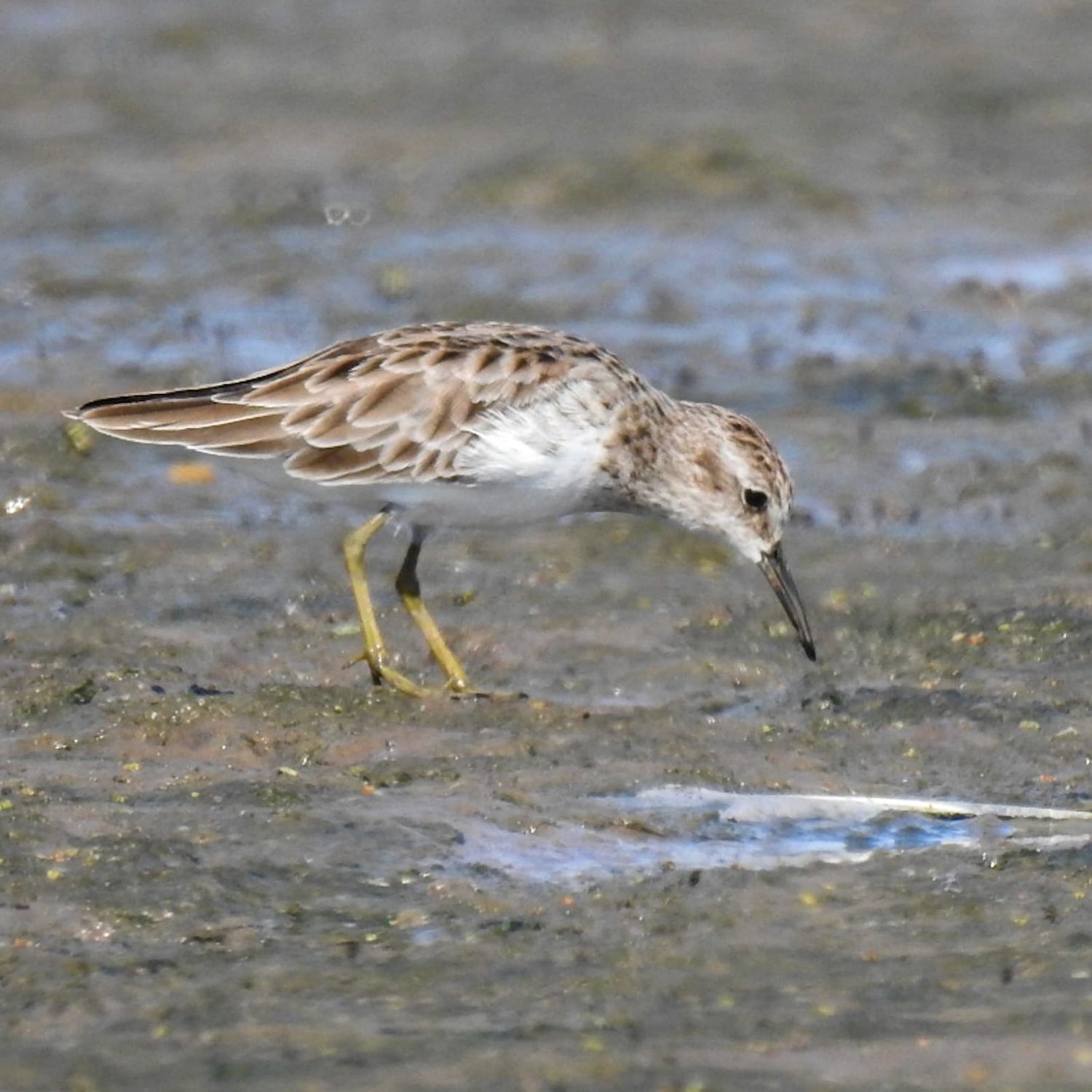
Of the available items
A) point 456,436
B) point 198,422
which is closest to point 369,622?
point 456,436

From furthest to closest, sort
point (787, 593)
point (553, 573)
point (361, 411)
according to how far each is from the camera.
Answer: point (553, 573) < point (787, 593) < point (361, 411)

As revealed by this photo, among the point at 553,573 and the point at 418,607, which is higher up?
the point at 418,607

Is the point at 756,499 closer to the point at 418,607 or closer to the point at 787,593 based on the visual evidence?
the point at 787,593

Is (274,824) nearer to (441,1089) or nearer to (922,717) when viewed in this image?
(441,1089)

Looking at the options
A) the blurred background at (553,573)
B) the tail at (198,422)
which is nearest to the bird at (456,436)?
the tail at (198,422)

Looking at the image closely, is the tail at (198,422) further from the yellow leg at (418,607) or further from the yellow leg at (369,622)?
the yellow leg at (418,607)

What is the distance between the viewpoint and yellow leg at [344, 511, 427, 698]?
828cm

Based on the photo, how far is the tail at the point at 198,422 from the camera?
8.35 m

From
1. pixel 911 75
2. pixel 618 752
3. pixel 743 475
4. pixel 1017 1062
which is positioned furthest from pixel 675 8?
pixel 1017 1062

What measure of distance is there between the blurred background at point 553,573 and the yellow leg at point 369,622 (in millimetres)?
201

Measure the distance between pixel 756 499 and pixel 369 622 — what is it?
1541 mm

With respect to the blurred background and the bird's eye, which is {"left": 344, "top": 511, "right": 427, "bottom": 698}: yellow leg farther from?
the bird's eye

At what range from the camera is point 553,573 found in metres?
10.0

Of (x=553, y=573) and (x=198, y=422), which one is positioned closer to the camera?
(x=198, y=422)
